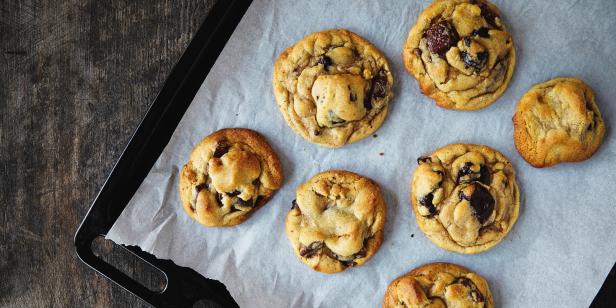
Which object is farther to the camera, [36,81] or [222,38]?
[36,81]

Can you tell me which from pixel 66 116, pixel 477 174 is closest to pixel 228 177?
pixel 66 116

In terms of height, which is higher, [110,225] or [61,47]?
[61,47]

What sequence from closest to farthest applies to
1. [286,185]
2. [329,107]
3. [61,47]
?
1. [329,107]
2. [286,185]
3. [61,47]

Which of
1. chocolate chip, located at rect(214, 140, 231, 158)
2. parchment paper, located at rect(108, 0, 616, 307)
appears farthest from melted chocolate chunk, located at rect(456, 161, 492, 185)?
chocolate chip, located at rect(214, 140, 231, 158)

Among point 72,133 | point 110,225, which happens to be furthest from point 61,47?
point 110,225

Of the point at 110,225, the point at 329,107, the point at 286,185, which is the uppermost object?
the point at 329,107

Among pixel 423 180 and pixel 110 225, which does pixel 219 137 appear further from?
pixel 423 180

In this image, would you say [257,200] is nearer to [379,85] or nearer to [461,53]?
[379,85]
